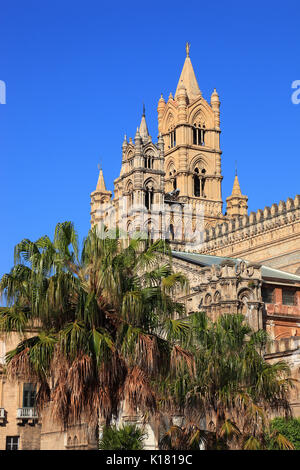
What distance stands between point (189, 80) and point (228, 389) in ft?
313

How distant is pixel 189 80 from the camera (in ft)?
386

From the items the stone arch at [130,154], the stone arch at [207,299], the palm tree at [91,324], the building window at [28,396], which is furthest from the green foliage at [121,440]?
the stone arch at [130,154]

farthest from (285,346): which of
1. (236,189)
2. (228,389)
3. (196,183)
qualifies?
(196,183)

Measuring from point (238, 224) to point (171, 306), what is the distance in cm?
5910

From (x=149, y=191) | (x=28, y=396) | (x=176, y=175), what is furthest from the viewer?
(x=176, y=175)

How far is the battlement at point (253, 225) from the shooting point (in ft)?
242

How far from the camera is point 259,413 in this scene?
2508 cm

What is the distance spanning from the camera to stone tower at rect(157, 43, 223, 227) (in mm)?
109000

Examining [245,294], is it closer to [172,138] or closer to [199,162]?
[199,162]

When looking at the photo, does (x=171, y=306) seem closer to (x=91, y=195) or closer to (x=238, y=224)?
(x=238, y=224)

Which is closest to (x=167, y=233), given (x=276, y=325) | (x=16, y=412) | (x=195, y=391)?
(x=276, y=325)

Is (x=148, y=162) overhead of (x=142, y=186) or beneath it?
overhead

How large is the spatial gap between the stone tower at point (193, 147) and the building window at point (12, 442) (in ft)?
223

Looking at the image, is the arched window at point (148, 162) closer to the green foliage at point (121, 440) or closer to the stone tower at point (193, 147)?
the stone tower at point (193, 147)
